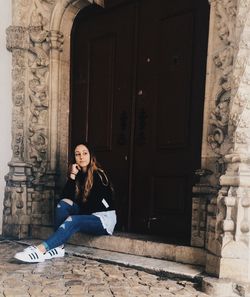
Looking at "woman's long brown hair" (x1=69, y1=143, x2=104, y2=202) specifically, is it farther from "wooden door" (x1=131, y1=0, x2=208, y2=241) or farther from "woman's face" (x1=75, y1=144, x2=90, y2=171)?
"wooden door" (x1=131, y1=0, x2=208, y2=241)

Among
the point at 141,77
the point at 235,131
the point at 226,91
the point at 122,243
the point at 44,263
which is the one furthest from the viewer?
the point at 141,77

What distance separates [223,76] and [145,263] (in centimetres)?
189

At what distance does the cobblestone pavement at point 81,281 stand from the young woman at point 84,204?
0.31m

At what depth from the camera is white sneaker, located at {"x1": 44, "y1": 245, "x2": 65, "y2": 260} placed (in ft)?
12.7

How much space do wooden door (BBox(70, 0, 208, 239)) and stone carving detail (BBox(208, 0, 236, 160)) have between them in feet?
1.44

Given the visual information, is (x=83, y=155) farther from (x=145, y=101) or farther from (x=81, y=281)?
(x=81, y=281)

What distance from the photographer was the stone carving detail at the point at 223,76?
345cm

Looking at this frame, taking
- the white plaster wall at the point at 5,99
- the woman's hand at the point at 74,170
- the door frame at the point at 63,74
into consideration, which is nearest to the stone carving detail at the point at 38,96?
the door frame at the point at 63,74

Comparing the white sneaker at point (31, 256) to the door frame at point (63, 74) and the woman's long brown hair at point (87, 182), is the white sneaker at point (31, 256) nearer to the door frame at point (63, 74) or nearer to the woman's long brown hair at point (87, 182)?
the woman's long brown hair at point (87, 182)

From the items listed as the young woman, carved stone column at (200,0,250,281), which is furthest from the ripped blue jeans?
carved stone column at (200,0,250,281)

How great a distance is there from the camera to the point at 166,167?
4297 millimetres

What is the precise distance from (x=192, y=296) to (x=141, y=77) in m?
2.55

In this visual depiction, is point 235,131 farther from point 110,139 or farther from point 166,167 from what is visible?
point 110,139

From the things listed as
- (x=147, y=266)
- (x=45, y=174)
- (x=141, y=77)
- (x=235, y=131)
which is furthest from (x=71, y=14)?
(x=147, y=266)
